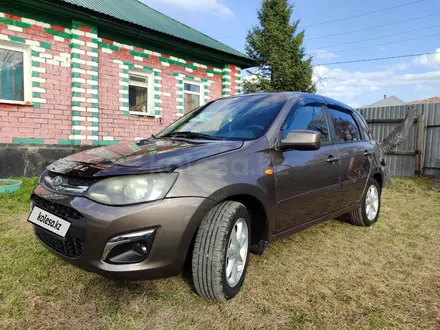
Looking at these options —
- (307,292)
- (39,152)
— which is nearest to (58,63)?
(39,152)

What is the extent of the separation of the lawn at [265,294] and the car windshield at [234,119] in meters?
1.15

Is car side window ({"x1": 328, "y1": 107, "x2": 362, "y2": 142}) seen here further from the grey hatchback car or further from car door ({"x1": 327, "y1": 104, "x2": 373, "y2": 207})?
the grey hatchback car

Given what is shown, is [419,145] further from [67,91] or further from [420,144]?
[67,91]

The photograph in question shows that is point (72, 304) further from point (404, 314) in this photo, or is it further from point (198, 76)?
point (198, 76)

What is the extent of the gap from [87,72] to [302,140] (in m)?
6.12

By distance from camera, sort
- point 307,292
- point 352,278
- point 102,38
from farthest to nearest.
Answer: point 102,38 < point 352,278 < point 307,292

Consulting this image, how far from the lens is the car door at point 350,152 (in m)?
3.14

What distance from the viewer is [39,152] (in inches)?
246

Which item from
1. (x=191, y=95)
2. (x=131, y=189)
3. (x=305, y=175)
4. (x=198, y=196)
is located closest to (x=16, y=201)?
(x=131, y=189)

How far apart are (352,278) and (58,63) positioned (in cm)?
689


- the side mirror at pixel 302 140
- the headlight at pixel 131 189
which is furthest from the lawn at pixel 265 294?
the side mirror at pixel 302 140

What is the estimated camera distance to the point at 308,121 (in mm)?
2803

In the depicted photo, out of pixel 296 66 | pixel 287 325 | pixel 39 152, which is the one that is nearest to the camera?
pixel 287 325

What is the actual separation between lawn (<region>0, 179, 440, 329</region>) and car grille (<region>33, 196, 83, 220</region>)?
608mm
